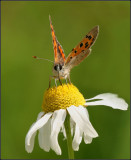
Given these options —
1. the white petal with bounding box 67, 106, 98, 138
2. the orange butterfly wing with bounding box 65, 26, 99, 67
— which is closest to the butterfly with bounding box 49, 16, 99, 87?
the orange butterfly wing with bounding box 65, 26, 99, 67

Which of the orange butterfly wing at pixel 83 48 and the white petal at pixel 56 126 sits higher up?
the orange butterfly wing at pixel 83 48

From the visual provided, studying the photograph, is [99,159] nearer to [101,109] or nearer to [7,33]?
[101,109]

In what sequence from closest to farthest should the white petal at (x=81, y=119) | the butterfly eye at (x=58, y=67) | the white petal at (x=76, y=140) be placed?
1. the white petal at (x=81, y=119)
2. the white petal at (x=76, y=140)
3. the butterfly eye at (x=58, y=67)

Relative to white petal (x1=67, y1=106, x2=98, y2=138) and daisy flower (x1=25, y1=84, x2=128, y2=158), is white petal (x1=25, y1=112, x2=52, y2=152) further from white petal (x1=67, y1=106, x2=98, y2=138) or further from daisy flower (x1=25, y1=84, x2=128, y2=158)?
white petal (x1=67, y1=106, x2=98, y2=138)

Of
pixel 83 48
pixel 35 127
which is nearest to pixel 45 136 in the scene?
pixel 35 127

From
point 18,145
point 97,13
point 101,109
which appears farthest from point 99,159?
point 97,13

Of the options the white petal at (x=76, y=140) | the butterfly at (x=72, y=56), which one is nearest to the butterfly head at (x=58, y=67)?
the butterfly at (x=72, y=56)

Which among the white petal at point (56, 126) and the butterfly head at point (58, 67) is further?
the butterfly head at point (58, 67)

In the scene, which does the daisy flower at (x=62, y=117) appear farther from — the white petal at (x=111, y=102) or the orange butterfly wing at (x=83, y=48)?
the orange butterfly wing at (x=83, y=48)

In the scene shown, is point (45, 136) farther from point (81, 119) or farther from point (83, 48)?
point (83, 48)
